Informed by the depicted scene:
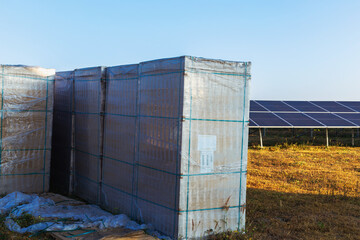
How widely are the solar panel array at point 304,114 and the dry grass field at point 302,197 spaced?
2294 mm

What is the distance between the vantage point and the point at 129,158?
20.2 feet

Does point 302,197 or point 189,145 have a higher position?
point 189,145

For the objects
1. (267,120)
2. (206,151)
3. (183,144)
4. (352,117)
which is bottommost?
(206,151)

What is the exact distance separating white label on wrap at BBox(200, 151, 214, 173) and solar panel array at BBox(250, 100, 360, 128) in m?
9.84

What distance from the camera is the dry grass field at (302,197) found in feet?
20.0

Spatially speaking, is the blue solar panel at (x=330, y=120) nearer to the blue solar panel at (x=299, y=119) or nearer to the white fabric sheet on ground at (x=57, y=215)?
the blue solar panel at (x=299, y=119)

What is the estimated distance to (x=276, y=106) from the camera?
19.3m

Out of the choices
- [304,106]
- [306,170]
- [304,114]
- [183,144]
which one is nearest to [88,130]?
[183,144]

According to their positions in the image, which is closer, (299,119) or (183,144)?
(183,144)

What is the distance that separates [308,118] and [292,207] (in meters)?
10.8

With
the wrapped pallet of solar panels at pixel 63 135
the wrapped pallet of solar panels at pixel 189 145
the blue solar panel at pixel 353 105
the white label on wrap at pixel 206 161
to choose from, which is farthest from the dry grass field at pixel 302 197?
the blue solar panel at pixel 353 105

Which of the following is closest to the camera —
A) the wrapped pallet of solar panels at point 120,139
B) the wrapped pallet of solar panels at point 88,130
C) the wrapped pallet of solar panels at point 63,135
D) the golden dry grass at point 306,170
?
the wrapped pallet of solar panels at point 120,139

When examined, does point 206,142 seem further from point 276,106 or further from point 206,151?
point 276,106

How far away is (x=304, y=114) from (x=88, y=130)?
13.1m
